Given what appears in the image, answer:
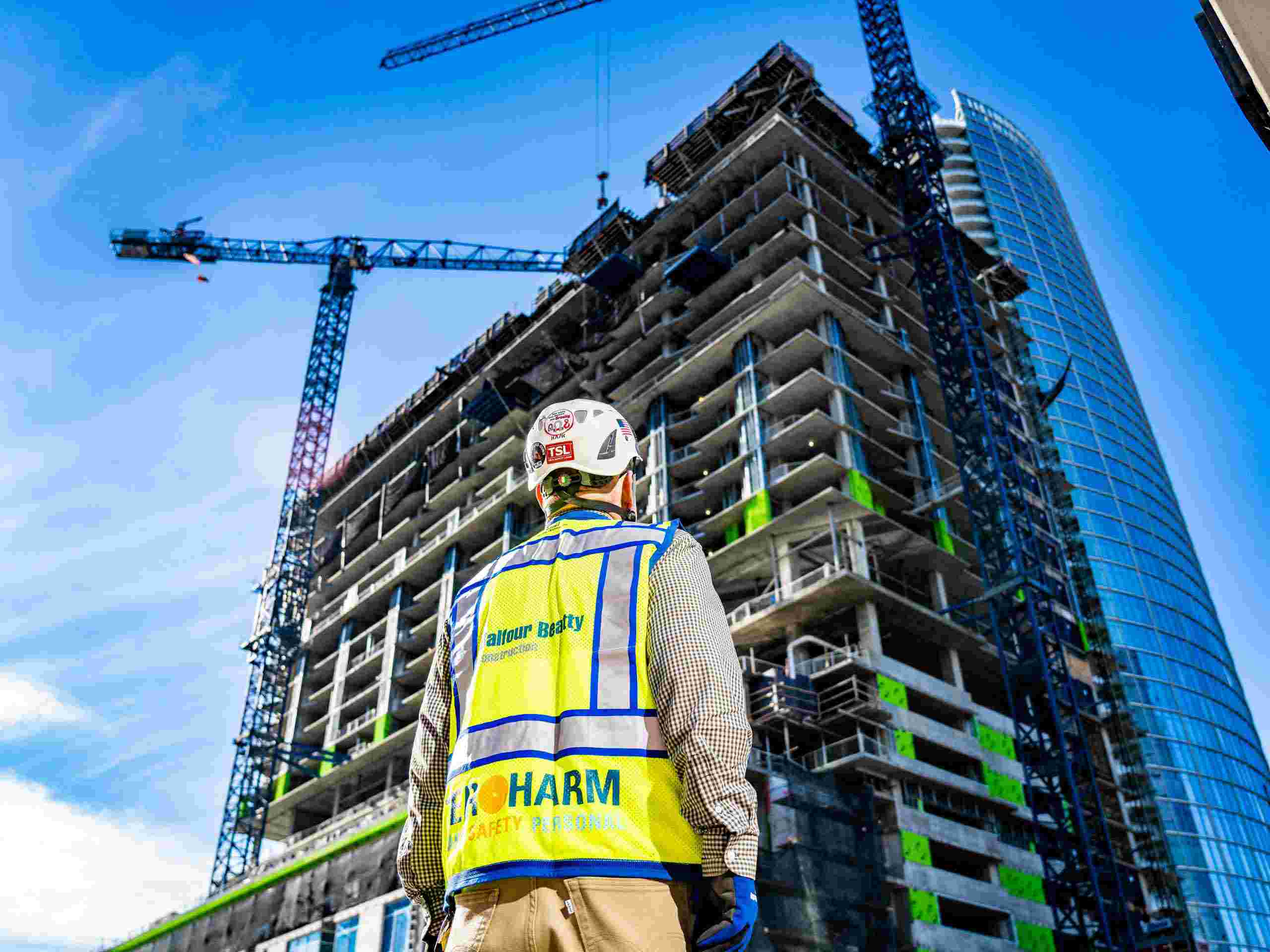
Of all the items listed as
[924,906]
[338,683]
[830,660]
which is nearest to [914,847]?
[924,906]

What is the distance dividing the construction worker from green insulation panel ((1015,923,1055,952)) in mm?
41521

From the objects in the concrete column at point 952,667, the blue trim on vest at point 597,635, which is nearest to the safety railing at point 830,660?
the concrete column at point 952,667

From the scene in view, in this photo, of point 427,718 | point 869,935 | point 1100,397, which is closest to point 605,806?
point 427,718

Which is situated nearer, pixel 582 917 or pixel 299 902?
pixel 582 917

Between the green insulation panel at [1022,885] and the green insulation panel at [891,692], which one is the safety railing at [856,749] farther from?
the green insulation panel at [1022,885]

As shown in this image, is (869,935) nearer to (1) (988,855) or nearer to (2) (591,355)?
(1) (988,855)

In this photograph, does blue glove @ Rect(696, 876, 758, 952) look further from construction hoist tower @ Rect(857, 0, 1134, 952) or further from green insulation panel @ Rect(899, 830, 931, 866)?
construction hoist tower @ Rect(857, 0, 1134, 952)

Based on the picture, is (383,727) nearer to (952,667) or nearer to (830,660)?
(830,660)

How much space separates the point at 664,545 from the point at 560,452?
0.68 meters

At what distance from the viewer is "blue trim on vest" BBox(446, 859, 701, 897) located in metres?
3.01

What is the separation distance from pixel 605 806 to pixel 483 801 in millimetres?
398

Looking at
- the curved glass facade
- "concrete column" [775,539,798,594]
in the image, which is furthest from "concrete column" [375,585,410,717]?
the curved glass facade

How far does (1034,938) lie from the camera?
39.9 metres

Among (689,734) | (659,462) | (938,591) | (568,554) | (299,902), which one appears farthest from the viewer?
(659,462)
